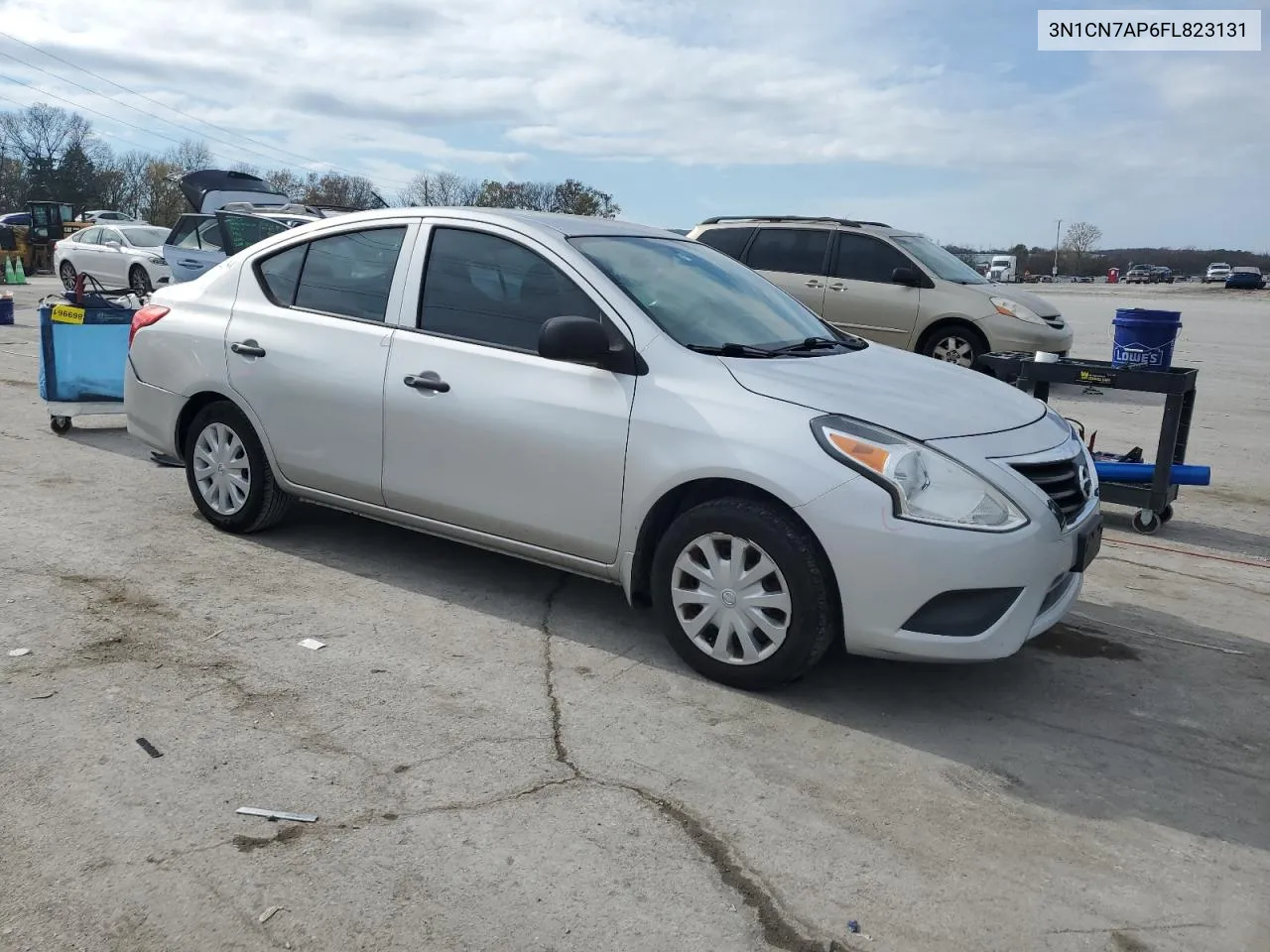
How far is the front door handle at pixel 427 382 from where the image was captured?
190 inches

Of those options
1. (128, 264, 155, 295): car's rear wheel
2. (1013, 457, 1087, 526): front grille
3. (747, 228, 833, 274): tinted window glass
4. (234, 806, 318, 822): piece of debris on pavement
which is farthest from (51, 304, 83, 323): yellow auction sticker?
(128, 264, 155, 295): car's rear wheel

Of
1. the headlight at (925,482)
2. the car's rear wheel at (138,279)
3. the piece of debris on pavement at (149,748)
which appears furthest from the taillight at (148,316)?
the car's rear wheel at (138,279)

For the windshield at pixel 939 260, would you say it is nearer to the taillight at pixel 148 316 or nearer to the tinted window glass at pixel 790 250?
the tinted window glass at pixel 790 250

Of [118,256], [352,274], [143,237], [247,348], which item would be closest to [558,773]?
[352,274]

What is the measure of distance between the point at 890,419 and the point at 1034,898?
169 cm

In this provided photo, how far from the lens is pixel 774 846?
316cm

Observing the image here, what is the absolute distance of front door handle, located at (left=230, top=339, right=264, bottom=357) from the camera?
5.46 metres

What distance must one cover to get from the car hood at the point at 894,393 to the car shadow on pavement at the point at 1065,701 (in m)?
1.01

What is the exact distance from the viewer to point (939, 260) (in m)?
13.3

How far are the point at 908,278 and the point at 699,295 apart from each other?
334 inches

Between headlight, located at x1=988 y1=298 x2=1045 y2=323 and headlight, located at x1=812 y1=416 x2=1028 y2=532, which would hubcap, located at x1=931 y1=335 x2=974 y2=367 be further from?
headlight, located at x1=812 y1=416 x2=1028 y2=532

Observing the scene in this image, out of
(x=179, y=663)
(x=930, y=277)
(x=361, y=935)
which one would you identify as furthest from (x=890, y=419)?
(x=930, y=277)

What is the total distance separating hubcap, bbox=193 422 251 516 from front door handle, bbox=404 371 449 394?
1250mm

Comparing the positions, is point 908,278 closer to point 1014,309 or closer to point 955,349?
point 955,349
